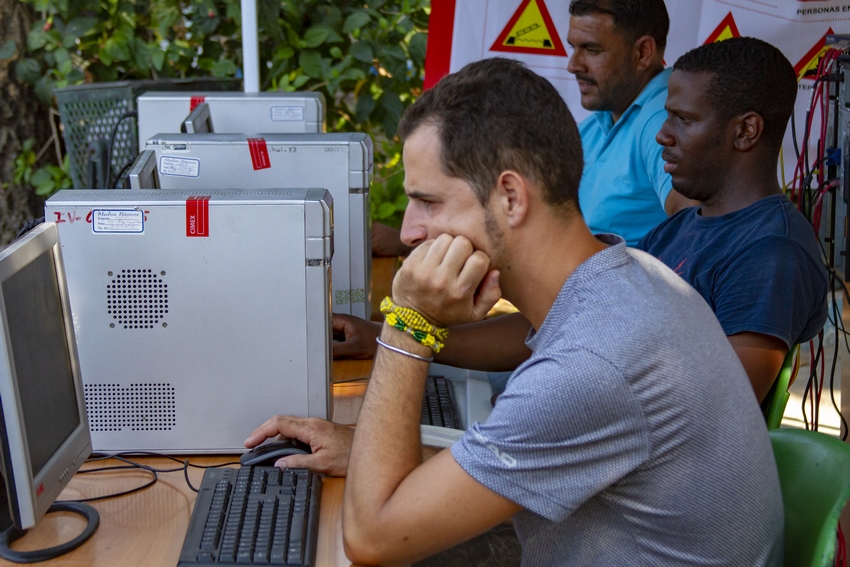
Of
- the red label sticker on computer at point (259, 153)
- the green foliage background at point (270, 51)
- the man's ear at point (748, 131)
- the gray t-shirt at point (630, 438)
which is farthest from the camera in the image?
the green foliage background at point (270, 51)

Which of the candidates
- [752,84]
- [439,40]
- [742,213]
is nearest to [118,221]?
[742,213]

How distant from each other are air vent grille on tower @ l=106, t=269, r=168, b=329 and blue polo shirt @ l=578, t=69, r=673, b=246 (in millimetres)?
1520

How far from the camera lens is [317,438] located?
1.56 meters

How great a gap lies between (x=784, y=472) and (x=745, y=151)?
876mm

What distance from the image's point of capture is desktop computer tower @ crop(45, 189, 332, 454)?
5.05 ft

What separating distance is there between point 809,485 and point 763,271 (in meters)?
0.56

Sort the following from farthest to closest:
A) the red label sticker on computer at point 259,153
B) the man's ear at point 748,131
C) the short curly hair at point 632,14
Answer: the short curly hair at point 632,14 → the red label sticker on computer at point 259,153 → the man's ear at point 748,131

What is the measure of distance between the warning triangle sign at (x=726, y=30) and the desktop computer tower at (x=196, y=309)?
2.65 meters

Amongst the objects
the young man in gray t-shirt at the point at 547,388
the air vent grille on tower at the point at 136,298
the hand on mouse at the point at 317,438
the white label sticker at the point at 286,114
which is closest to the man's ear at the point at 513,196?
the young man in gray t-shirt at the point at 547,388

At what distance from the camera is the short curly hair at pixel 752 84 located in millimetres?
2049

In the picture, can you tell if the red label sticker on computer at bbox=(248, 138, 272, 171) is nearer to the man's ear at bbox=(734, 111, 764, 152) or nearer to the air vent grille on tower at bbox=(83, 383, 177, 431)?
the air vent grille on tower at bbox=(83, 383, 177, 431)

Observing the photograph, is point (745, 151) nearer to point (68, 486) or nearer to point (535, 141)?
point (535, 141)

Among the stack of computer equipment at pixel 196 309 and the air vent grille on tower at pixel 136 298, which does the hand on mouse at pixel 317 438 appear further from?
the air vent grille on tower at pixel 136 298

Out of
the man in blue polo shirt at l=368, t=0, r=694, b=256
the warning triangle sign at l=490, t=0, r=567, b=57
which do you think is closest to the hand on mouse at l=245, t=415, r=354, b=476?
the man in blue polo shirt at l=368, t=0, r=694, b=256
